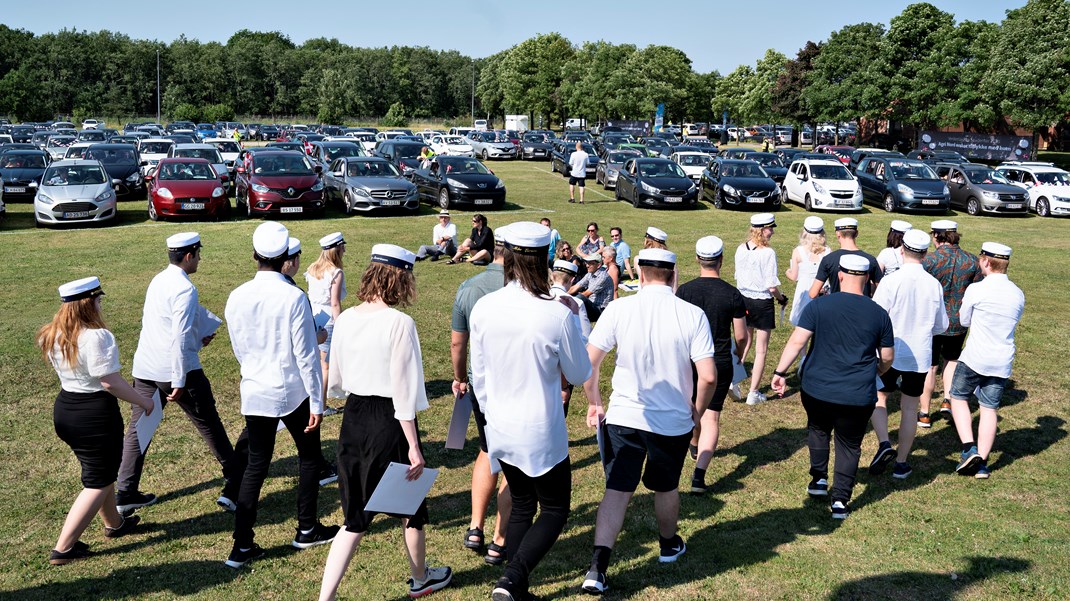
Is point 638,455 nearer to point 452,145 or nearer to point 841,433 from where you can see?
point 841,433

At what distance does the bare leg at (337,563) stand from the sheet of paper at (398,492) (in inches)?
7.1

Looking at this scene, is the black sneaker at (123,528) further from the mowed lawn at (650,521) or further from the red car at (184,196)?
the red car at (184,196)

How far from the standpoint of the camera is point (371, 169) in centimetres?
2331

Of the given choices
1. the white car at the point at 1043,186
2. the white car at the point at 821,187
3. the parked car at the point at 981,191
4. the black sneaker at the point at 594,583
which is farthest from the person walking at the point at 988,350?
the white car at the point at 1043,186

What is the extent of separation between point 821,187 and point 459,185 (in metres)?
10.9

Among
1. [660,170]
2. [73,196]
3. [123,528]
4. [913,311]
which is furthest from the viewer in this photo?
[660,170]

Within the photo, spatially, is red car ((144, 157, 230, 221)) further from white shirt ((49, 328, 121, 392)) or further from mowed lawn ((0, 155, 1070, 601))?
white shirt ((49, 328, 121, 392))

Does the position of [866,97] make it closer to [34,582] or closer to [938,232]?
[938,232]

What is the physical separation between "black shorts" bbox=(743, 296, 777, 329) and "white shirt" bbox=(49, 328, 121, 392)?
595 centimetres

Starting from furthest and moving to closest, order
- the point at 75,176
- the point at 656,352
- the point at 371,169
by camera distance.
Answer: the point at 371,169 < the point at 75,176 < the point at 656,352

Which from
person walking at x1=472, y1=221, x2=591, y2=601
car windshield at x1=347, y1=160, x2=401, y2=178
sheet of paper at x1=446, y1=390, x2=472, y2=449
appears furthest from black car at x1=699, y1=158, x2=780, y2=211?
person walking at x1=472, y1=221, x2=591, y2=601

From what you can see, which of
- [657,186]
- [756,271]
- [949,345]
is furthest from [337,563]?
[657,186]

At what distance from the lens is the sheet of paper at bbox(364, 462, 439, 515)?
4.19 m

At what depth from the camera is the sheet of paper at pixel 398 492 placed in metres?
4.19
